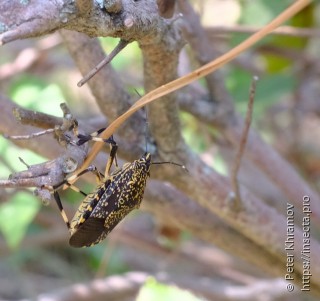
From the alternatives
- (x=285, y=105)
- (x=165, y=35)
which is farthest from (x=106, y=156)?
(x=285, y=105)

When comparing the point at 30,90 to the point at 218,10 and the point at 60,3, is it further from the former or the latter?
the point at 60,3

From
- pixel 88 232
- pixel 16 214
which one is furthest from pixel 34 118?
pixel 16 214

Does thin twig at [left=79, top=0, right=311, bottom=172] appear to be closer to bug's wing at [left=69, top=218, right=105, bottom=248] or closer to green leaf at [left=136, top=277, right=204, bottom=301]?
bug's wing at [left=69, top=218, right=105, bottom=248]

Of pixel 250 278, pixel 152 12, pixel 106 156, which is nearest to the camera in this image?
pixel 152 12

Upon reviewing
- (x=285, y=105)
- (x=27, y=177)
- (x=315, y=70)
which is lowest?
(x=27, y=177)

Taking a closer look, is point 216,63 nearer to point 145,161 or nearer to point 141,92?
point 145,161

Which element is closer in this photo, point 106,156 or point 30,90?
point 106,156

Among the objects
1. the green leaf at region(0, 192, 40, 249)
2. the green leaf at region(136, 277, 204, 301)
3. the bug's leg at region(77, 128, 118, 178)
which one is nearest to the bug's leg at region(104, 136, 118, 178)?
the bug's leg at region(77, 128, 118, 178)
